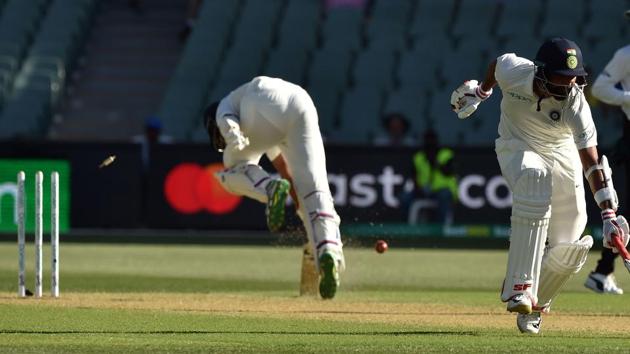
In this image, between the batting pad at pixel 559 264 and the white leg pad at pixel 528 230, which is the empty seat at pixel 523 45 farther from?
the white leg pad at pixel 528 230

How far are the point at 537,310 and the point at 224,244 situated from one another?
10004mm

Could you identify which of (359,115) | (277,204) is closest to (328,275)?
(277,204)

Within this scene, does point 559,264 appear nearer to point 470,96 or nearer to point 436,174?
point 470,96

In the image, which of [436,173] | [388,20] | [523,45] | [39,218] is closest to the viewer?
[39,218]

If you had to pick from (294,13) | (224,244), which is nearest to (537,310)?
(224,244)

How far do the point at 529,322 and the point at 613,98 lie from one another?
321 centimetres

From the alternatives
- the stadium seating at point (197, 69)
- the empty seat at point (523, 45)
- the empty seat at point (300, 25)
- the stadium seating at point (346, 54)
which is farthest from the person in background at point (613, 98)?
the empty seat at point (300, 25)

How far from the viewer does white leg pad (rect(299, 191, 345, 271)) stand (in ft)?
29.0

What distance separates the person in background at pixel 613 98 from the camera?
11195 mm

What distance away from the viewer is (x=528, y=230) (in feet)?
26.6

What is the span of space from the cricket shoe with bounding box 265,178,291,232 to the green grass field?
0.58 m

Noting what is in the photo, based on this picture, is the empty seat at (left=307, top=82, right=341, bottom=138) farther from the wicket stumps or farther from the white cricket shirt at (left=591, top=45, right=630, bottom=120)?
the wicket stumps

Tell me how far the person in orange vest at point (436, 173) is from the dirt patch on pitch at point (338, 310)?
746cm

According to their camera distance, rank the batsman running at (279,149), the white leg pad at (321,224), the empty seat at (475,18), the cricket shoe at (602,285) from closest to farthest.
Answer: the white leg pad at (321,224) → the batsman running at (279,149) → the cricket shoe at (602,285) → the empty seat at (475,18)
